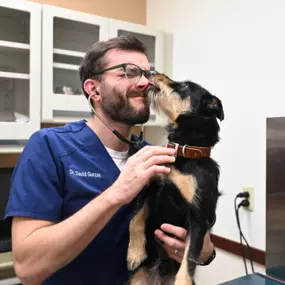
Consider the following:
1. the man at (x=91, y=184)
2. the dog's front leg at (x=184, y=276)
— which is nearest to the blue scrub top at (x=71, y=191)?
the man at (x=91, y=184)

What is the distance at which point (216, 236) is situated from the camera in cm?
200

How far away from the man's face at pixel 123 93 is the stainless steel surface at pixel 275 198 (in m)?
0.64

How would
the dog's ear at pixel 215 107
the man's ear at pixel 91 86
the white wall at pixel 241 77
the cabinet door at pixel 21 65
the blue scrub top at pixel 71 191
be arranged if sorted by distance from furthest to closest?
the cabinet door at pixel 21 65 < the white wall at pixel 241 77 < the man's ear at pixel 91 86 < the dog's ear at pixel 215 107 < the blue scrub top at pixel 71 191

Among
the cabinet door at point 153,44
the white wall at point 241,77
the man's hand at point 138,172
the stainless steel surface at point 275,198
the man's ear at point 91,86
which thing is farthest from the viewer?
the cabinet door at point 153,44

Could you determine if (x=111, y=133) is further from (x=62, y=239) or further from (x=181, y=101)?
(x=62, y=239)

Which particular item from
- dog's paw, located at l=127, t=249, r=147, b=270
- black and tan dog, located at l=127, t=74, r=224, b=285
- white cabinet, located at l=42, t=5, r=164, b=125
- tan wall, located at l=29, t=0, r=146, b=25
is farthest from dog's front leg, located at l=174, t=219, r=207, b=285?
tan wall, located at l=29, t=0, r=146, b=25

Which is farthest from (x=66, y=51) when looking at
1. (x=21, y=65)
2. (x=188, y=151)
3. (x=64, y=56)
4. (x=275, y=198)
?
(x=275, y=198)

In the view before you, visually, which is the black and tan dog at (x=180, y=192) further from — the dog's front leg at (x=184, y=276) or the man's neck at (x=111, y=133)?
the man's neck at (x=111, y=133)

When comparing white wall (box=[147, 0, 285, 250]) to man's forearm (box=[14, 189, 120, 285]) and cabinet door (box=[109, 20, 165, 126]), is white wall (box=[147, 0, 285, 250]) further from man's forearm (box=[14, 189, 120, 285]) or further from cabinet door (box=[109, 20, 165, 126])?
man's forearm (box=[14, 189, 120, 285])

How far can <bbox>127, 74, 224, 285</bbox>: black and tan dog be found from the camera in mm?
1055

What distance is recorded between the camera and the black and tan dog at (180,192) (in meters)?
1.05

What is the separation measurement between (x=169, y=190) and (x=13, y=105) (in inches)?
47.4

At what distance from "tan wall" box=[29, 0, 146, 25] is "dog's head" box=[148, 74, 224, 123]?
53.5 inches

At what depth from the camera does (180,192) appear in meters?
1.07
